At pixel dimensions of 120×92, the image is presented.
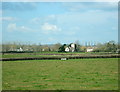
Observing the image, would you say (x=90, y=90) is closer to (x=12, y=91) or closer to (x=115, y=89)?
(x=115, y=89)

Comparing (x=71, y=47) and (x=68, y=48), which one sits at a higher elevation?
(x=71, y=47)

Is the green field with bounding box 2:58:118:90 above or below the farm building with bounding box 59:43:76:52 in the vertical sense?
below

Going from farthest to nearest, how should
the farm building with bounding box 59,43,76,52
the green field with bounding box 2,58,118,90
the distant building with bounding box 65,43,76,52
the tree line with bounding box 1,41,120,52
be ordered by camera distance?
the distant building with bounding box 65,43,76,52 < the farm building with bounding box 59,43,76,52 < the tree line with bounding box 1,41,120,52 < the green field with bounding box 2,58,118,90

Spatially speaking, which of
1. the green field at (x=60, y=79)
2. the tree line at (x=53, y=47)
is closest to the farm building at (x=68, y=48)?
the tree line at (x=53, y=47)

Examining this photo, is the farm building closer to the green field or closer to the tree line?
the tree line

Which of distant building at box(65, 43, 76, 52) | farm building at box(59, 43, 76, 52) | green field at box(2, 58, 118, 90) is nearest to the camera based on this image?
green field at box(2, 58, 118, 90)

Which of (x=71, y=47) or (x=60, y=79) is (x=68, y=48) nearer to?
(x=71, y=47)

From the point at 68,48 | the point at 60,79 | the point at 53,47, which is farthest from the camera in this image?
the point at 53,47

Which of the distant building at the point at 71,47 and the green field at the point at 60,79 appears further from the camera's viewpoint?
the distant building at the point at 71,47

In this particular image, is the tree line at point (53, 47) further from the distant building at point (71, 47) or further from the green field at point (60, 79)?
the green field at point (60, 79)

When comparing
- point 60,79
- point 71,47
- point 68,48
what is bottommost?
Answer: point 60,79

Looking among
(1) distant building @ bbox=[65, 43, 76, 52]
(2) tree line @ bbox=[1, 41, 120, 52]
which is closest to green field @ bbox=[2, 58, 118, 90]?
(2) tree line @ bbox=[1, 41, 120, 52]

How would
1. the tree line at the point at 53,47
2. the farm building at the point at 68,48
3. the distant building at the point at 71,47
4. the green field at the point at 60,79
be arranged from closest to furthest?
the green field at the point at 60,79, the tree line at the point at 53,47, the farm building at the point at 68,48, the distant building at the point at 71,47

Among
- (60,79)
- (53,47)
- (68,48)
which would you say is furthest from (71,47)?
(60,79)
